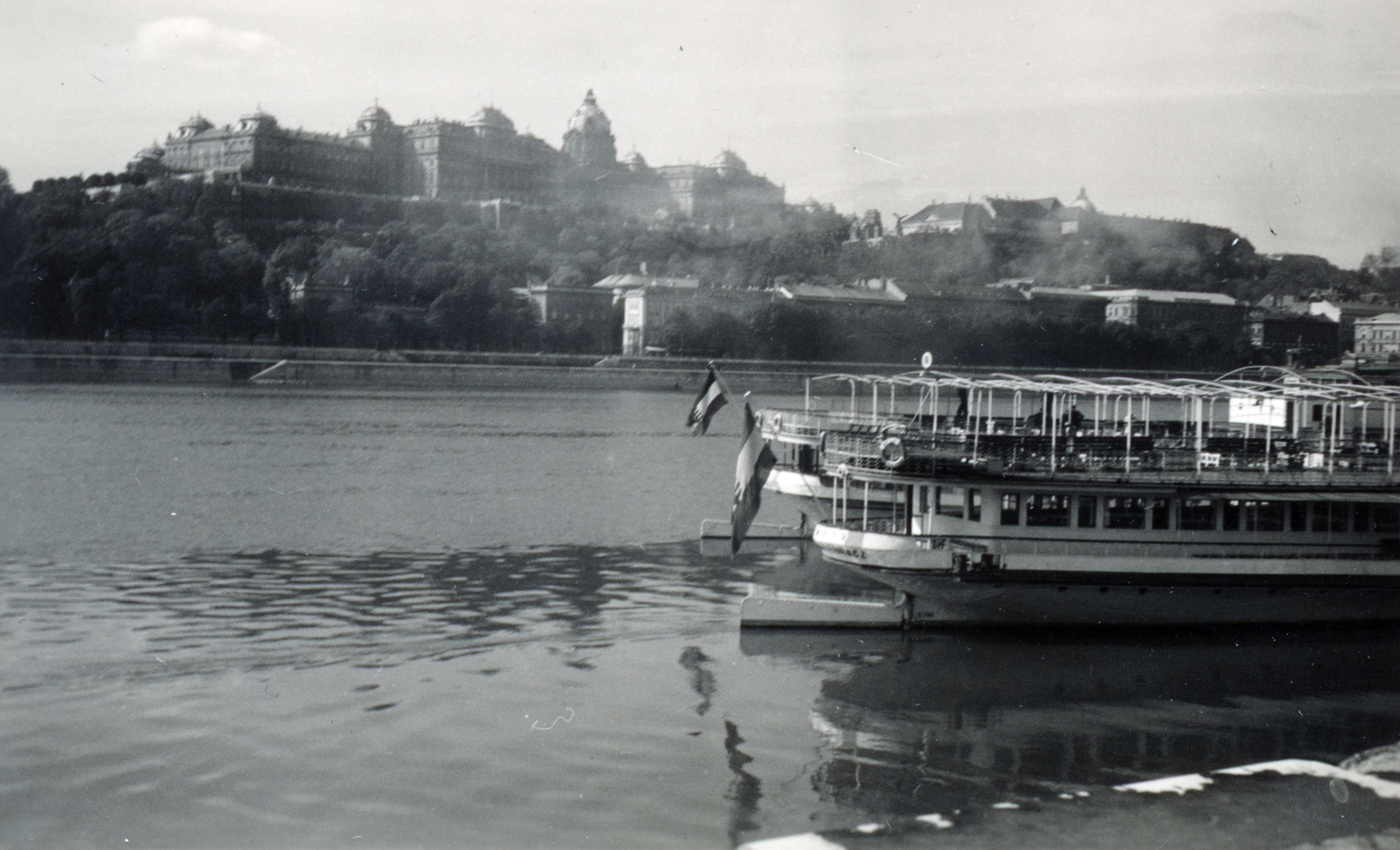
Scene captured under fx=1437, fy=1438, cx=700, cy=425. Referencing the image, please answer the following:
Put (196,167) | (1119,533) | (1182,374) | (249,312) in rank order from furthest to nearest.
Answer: (196,167) → (1182,374) → (249,312) → (1119,533)

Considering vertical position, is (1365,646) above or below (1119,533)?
below

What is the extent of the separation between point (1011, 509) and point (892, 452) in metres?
1.10

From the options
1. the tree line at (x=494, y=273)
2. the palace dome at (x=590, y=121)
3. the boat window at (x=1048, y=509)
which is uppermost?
the palace dome at (x=590, y=121)

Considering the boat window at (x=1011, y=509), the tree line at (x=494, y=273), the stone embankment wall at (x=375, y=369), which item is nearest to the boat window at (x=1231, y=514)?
the boat window at (x=1011, y=509)

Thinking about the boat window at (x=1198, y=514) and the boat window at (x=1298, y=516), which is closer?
the boat window at (x=1198, y=514)

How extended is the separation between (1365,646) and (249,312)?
156ft

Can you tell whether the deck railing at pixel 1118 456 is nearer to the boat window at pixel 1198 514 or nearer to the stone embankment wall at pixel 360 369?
the boat window at pixel 1198 514

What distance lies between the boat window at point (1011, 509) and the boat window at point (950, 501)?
31 centimetres

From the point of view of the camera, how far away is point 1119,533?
11.6 m

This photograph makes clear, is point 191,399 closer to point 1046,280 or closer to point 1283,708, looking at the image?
point 1283,708

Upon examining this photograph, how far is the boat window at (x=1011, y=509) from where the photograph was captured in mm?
11531

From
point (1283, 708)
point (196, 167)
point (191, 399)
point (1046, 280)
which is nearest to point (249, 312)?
point (191, 399)

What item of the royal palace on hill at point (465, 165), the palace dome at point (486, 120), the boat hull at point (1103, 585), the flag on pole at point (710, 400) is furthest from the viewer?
the palace dome at point (486, 120)

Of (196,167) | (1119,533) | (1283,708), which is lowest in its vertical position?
(1283,708)
